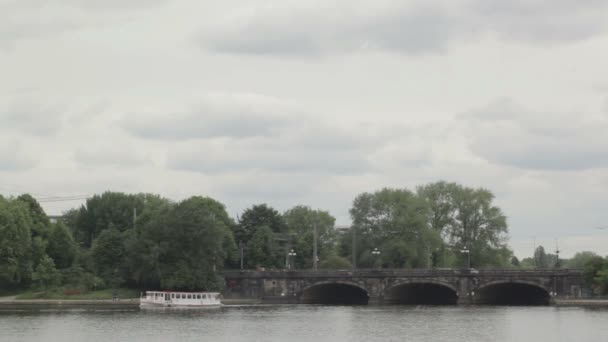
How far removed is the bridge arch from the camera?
527 ft

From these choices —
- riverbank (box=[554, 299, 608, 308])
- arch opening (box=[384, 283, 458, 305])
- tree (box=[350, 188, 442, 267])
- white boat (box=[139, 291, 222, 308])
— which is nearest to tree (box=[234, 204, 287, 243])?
tree (box=[350, 188, 442, 267])

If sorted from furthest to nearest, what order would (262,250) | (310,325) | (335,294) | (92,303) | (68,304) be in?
1. (262,250)
2. (335,294)
3. (92,303)
4. (68,304)
5. (310,325)

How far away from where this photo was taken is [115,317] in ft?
375

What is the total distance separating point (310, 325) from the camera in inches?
4099

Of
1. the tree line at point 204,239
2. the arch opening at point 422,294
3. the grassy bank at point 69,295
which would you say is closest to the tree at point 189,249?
the tree line at point 204,239

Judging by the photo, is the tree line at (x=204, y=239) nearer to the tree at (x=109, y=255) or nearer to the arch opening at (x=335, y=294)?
the tree at (x=109, y=255)

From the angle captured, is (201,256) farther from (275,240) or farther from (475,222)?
(475,222)

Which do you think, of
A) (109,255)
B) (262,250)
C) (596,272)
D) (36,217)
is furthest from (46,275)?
(596,272)

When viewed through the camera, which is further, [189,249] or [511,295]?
[511,295]

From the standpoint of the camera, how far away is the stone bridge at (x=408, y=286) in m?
144

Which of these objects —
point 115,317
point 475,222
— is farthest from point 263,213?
point 115,317

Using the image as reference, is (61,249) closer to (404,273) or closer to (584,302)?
(404,273)

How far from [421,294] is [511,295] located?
14455mm

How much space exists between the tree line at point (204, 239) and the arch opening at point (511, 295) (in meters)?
11.2
